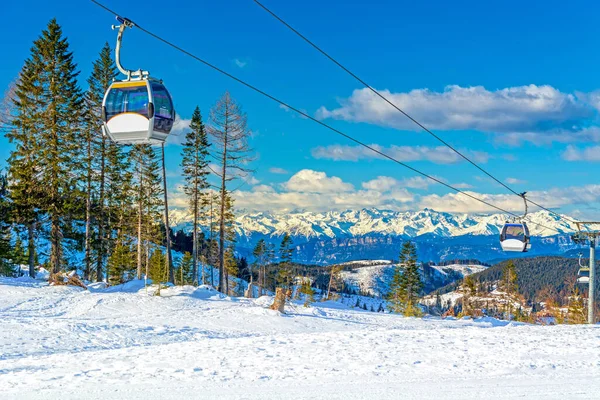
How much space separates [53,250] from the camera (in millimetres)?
29219

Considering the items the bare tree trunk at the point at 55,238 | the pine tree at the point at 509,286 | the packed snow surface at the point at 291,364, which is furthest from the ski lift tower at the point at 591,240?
the pine tree at the point at 509,286

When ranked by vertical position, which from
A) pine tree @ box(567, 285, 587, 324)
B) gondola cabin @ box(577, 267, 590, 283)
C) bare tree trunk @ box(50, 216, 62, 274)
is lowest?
pine tree @ box(567, 285, 587, 324)

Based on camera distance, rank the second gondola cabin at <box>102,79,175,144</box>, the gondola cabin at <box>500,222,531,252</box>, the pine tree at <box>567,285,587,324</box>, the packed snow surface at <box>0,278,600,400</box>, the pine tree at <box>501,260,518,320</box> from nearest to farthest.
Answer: the packed snow surface at <box>0,278,600,400</box> < the second gondola cabin at <box>102,79,175,144</box> < the gondola cabin at <box>500,222,531,252</box> < the pine tree at <box>567,285,587,324</box> < the pine tree at <box>501,260,518,320</box>

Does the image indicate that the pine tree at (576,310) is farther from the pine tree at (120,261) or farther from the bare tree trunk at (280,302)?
the pine tree at (120,261)

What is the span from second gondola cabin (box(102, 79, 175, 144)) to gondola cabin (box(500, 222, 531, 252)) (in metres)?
14.2

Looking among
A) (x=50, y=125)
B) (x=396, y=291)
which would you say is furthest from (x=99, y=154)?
(x=396, y=291)

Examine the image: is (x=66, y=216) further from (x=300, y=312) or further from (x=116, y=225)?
(x=300, y=312)

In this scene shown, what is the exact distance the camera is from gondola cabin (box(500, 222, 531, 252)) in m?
19.3

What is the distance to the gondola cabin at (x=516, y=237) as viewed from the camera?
760 inches

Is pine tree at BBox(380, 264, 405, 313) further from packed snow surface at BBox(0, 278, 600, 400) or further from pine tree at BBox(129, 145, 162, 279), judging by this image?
packed snow surface at BBox(0, 278, 600, 400)

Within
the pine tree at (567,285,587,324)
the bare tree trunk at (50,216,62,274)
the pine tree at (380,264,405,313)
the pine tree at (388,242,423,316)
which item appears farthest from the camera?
the pine tree at (388,242,423,316)

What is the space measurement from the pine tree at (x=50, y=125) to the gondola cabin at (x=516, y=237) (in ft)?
74.6

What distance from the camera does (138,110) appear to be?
9.42 m

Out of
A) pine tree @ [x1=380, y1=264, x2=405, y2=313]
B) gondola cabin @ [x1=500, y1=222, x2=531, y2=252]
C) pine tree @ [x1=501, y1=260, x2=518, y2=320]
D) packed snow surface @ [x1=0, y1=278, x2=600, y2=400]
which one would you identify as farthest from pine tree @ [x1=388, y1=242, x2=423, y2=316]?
packed snow surface @ [x1=0, y1=278, x2=600, y2=400]
